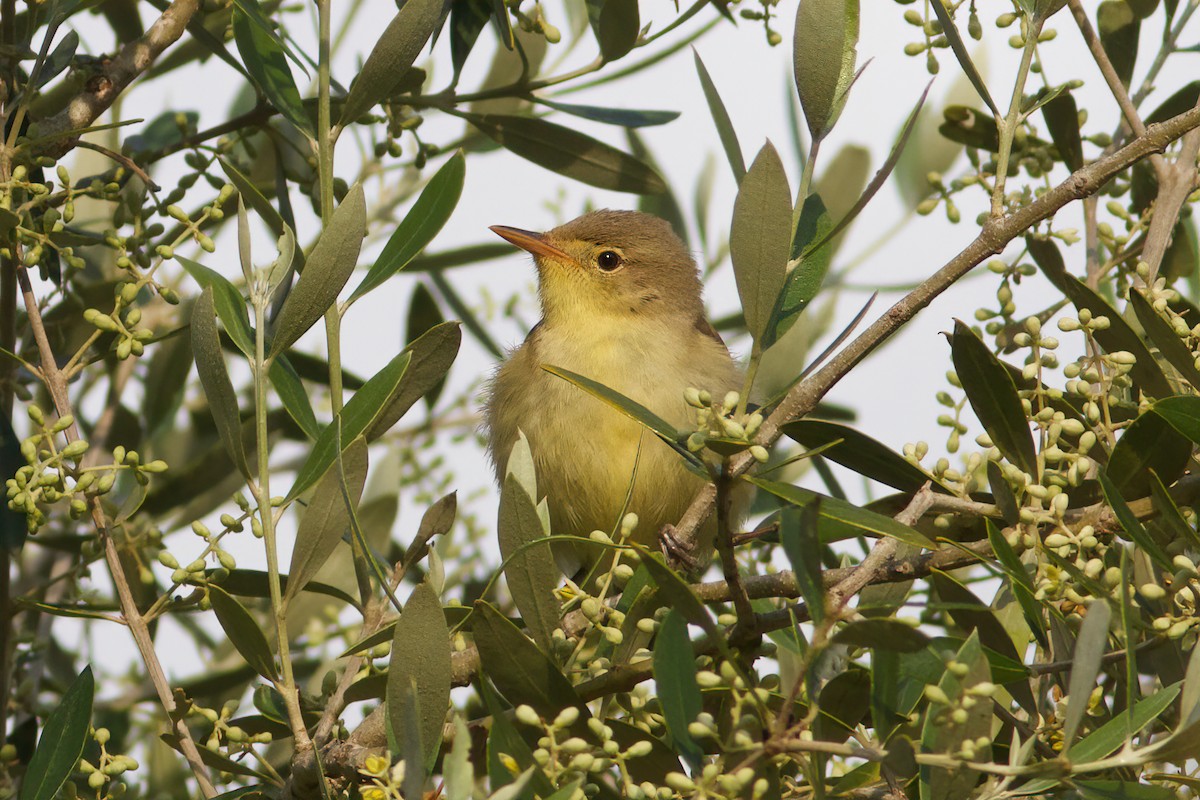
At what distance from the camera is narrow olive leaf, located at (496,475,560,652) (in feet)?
7.25

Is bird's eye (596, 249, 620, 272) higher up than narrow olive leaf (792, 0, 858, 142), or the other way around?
bird's eye (596, 249, 620, 272)

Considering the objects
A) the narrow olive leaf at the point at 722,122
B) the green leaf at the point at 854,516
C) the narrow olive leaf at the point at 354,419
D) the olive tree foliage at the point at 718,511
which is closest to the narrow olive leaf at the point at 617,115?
the olive tree foliage at the point at 718,511

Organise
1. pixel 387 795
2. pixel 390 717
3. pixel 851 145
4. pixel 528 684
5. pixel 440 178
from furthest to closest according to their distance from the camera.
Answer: pixel 851 145 → pixel 440 178 → pixel 528 684 → pixel 390 717 → pixel 387 795

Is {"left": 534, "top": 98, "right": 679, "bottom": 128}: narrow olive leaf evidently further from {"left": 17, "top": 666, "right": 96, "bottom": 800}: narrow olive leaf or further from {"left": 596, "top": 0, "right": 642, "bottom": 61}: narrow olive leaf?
{"left": 17, "top": 666, "right": 96, "bottom": 800}: narrow olive leaf

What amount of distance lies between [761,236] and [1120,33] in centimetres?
176

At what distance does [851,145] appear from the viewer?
15.4 feet

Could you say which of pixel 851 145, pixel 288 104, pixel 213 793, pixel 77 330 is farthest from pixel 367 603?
pixel 851 145

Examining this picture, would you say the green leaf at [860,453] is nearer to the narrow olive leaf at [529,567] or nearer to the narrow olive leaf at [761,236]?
the narrow olive leaf at [761,236]

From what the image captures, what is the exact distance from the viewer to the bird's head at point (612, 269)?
5.70 m

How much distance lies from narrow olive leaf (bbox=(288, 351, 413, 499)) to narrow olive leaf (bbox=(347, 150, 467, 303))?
0.79 ft

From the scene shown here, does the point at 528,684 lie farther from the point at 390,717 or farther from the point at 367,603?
the point at 367,603

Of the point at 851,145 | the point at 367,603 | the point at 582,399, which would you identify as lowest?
the point at 367,603

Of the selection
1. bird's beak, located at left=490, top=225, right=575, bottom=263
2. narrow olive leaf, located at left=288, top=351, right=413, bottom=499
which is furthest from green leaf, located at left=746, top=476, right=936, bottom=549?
bird's beak, located at left=490, top=225, right=575, bottom=263

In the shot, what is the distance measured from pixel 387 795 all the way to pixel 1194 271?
8.48 feet
